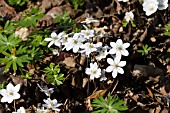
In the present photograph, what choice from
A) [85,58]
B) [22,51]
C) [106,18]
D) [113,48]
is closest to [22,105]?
[22,51]

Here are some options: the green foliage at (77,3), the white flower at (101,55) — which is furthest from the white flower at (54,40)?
the green foliage at (77,3)

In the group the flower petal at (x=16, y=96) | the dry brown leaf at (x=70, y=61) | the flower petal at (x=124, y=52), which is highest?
the flower petal at (x=124, y=52)

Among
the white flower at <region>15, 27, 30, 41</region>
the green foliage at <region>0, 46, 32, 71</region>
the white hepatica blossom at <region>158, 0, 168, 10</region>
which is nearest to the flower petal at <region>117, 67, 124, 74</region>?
the green foliage at <region>0, 46, 32, 71</region>

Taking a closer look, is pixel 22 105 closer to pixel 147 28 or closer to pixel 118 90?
pixel 118 90

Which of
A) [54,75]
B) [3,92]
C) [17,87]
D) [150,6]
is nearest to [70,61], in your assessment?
[54,75]

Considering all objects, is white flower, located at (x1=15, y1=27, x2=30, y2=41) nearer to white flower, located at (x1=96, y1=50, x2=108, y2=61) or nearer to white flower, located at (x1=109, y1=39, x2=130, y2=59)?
white flower, located at (x1=96, y1=50, x2=108, y2=61)

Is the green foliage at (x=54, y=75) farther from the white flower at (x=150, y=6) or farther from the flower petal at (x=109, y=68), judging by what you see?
the white flower at (x=150, y=6)

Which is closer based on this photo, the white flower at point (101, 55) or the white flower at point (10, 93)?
the white flower at point (10, 93)

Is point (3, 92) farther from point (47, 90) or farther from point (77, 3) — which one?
point (77, 3)
